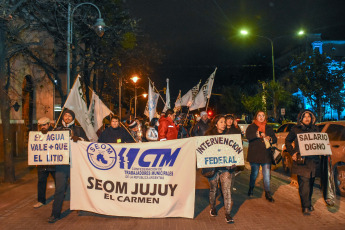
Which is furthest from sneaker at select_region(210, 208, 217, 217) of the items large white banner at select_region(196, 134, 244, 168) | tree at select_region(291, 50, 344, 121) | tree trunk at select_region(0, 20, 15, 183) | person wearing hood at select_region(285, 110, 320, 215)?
tree at select_region(291, 50, 344, 121)

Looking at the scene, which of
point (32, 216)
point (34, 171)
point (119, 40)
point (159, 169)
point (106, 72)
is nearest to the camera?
point (159, 169)

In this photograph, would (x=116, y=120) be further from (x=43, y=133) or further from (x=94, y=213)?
(x=94, y=213)

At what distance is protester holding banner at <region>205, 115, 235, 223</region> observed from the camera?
5.59 m

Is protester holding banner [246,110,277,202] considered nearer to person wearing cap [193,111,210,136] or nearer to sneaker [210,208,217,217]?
sneaker [210,208,217,217]

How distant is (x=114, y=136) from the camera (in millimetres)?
7180

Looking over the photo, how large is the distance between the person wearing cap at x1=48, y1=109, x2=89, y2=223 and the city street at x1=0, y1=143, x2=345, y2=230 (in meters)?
0.19

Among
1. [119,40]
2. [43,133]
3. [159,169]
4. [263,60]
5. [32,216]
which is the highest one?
[263,60]

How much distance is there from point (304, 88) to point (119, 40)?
14784 millimetres

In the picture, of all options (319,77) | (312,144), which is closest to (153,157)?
(312,144)

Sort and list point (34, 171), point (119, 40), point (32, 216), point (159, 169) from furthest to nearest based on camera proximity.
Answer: point (119, 40), point (34, 171), point (32, 216), point (159, 169)

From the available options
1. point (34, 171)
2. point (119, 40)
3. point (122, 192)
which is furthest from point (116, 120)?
point (119, 40)

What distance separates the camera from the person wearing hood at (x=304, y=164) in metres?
5.91

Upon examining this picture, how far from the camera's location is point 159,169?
221 inches

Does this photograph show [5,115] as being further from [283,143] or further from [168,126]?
[283,143]
